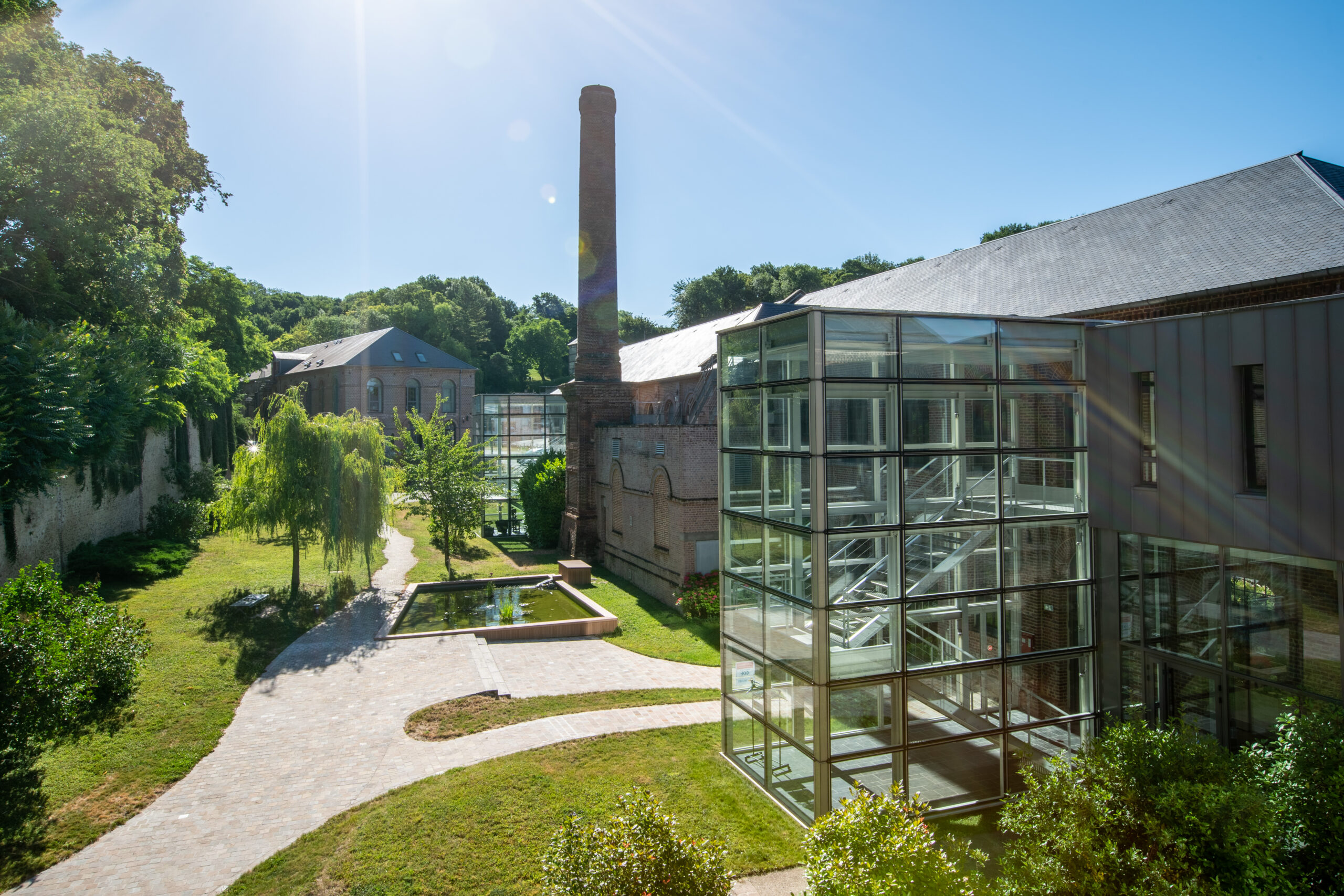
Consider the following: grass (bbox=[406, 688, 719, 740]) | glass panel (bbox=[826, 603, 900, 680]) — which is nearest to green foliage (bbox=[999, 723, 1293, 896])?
glass panel (bbox=[826, 603, 900, 680])

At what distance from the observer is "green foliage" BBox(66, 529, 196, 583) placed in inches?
766

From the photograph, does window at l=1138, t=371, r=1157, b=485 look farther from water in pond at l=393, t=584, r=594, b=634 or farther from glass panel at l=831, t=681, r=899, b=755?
water in pond at l=393, t=584, r=594, b=634

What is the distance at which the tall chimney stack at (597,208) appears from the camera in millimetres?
24297

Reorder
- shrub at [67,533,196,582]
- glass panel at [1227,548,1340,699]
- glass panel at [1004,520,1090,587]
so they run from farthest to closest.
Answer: shrub at [67,533,196,582], glass panel at [1004,520,1090,587], glass panel at [1227,548,1340,699]

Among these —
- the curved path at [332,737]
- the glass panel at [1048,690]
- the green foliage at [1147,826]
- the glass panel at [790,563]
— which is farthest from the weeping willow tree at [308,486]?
the green foliage at [1147,826]

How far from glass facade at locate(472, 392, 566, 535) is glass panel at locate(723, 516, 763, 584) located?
22.2m

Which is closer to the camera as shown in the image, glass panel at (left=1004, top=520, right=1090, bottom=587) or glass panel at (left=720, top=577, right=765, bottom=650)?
glass panel at (left=1004, top=520, right=1090, bottom=587)

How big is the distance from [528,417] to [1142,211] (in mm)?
24144

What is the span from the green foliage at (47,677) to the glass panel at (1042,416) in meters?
12.1

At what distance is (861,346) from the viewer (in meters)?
8.55

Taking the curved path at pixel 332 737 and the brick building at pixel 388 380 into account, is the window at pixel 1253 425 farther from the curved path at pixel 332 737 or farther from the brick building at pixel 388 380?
the brick building at pixel 388 380

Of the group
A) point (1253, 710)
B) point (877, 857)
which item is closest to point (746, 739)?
point (877, 857)

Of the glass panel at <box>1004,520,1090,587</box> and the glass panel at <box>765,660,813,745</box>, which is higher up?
the glass panel at <box>1004,520,1090,587</box>

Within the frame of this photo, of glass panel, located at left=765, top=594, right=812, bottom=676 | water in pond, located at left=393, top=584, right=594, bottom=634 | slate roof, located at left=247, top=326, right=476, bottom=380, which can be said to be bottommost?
water in pond, located at left=393, top=584, right=594, bottom=634
